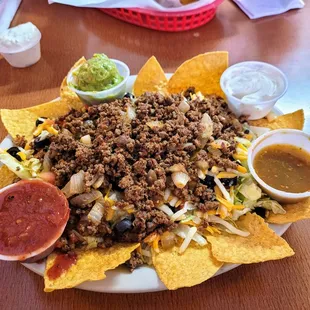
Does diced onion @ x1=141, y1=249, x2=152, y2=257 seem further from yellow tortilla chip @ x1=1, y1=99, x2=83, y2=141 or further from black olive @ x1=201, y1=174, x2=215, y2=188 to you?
yellow tortilla chip @ x1=1, y1=99, x2=83, y2=141

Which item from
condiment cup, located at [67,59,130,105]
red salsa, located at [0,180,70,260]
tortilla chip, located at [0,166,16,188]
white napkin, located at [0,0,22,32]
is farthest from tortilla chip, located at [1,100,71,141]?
white napkin, located at [0,0,22,32]

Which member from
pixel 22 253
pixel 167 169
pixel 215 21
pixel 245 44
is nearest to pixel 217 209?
pixel 167 169

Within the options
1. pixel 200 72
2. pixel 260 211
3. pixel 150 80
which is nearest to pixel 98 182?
pixel 260 211

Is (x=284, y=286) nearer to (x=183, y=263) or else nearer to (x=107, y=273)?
(x=183, y=263)

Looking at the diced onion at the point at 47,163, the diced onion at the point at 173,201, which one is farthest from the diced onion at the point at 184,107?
the diced onion at the point at 47,163

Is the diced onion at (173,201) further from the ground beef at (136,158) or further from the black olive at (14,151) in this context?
the black olive at (14,151)
